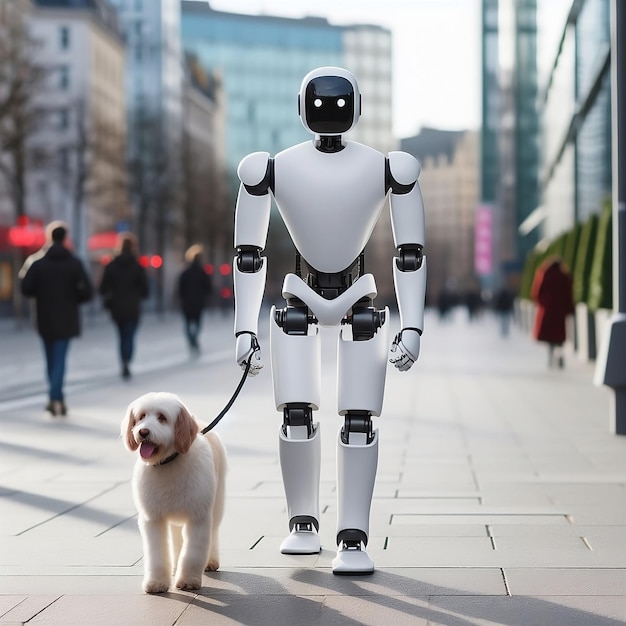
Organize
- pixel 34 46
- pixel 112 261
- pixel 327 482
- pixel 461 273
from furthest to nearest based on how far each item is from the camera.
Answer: pixel 461 273, pixel 34 46, pixel 112 261, pixel 327 482

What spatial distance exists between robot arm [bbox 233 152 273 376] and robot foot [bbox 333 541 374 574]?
87 centimetres

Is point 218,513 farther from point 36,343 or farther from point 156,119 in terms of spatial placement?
point 156,119

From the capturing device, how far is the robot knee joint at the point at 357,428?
20.2 feet

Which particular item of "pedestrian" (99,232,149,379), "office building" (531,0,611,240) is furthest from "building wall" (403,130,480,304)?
"pedestrian" (99,232,149,379)

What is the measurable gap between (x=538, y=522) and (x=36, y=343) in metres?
25.5

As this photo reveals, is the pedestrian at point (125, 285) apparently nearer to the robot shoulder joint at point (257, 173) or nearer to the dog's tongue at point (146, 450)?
the robot shoulder joint at point (257, 173)

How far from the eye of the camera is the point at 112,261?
19.0 m

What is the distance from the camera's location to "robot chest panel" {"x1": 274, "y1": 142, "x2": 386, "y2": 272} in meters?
6.14

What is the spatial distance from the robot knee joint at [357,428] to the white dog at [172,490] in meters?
0.80

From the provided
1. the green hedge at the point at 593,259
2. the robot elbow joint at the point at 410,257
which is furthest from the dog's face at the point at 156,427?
the green hedge at the point at 593,259

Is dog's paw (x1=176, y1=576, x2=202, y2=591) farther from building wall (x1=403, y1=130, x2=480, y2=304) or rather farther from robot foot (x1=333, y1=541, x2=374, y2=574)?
building wall (x1=403, y1=130, x2=480, y2=304)

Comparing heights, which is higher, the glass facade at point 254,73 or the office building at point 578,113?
the glass facade at point 254,73

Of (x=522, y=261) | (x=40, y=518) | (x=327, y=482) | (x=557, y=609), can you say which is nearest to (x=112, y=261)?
(x=327, y=482)

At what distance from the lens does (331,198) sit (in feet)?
20.1
